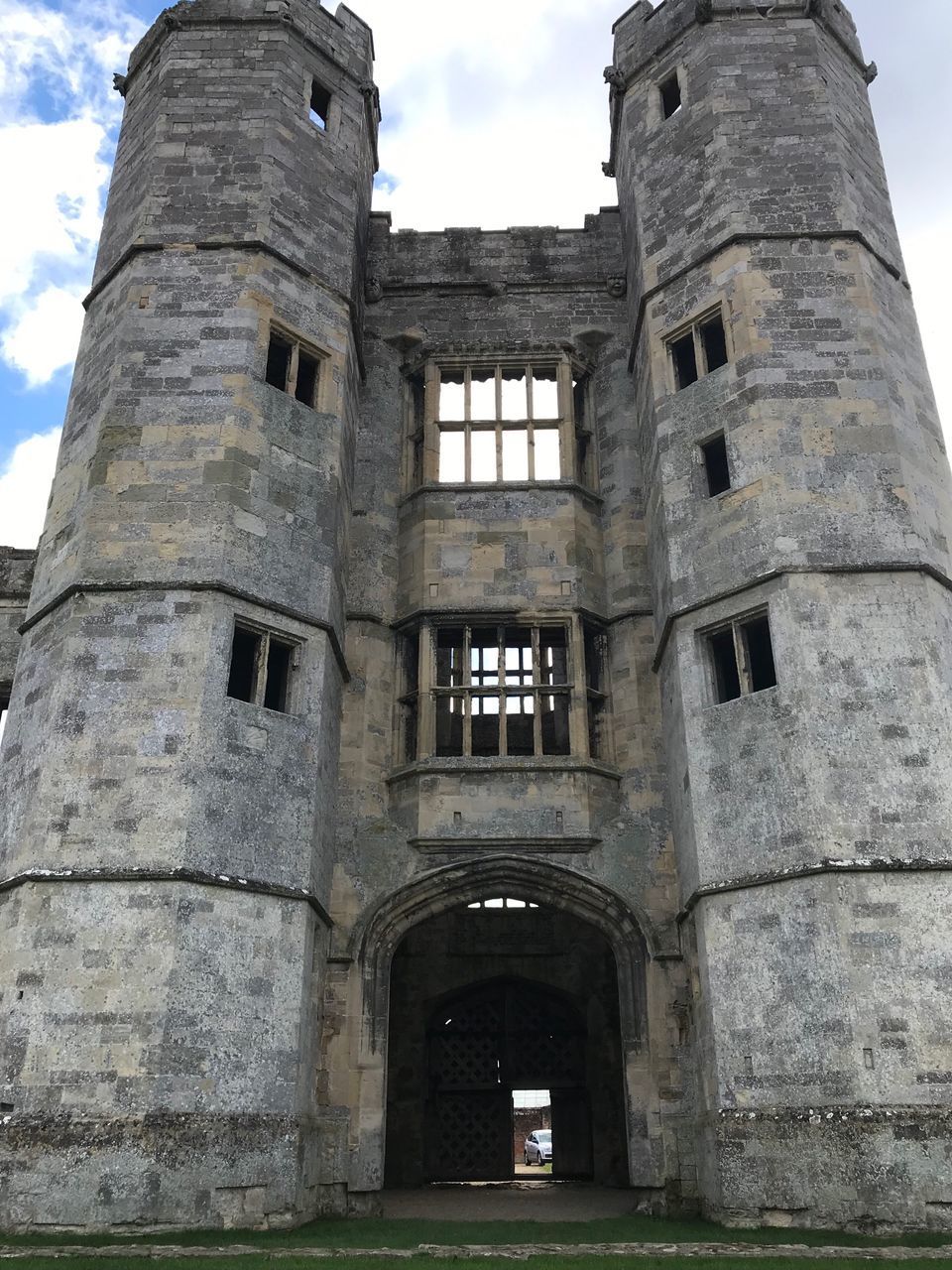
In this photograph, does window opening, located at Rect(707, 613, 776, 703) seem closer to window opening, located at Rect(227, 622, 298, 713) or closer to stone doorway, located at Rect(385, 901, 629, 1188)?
window opening, located at Rect(227, 622, 298, 713)

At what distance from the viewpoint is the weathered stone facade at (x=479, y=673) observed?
9852 millimetres

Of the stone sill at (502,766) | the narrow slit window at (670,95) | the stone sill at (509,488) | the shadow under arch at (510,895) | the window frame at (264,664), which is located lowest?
the shadow under arch at (510,895)

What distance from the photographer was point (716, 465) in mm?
13438

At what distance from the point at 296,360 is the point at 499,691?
457 cm

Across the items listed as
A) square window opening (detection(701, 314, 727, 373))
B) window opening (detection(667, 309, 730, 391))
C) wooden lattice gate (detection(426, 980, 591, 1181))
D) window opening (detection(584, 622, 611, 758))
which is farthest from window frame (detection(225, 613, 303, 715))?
wooden lattice gate (detection(426, 980, 591, 1181))

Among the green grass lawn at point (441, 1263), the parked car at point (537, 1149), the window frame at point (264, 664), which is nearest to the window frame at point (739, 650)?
the window frame at point (264, 664)

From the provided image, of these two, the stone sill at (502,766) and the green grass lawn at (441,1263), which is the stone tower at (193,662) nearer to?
the stone sill at (502,766)

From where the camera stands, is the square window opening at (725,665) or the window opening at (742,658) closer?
the window opening at (742,658)

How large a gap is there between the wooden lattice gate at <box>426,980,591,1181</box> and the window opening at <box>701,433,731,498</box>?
749 cm

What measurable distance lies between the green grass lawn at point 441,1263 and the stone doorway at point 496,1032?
7.78m

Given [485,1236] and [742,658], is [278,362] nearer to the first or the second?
[742,658]

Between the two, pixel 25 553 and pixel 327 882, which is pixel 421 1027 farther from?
pixel 25 553

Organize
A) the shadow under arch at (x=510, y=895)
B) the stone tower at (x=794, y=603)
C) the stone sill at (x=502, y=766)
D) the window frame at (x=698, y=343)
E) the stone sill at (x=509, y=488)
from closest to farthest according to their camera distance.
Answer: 1. the stone tower at (x=794, y=603)
2. the shadow under arch at (x=510, y=895)
3. the stone sill at (x=502, y=766)
4. the window frame at (x=698, y=343)
5. the stone sill at (x=509, y=488)

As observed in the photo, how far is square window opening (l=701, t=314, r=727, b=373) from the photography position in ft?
44.6
